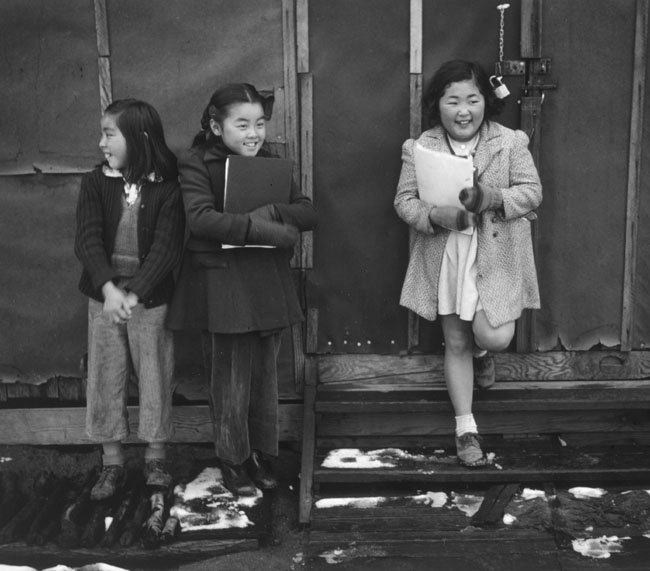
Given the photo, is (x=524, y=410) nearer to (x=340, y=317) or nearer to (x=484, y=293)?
(x=484, y=293)

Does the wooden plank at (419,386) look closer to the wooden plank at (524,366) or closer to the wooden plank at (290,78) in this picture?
the wooden plank at (524,366)

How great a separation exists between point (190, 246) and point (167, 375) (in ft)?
2.23

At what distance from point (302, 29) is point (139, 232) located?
54.0 inches

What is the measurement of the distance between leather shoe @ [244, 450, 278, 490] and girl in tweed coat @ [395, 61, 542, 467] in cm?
96

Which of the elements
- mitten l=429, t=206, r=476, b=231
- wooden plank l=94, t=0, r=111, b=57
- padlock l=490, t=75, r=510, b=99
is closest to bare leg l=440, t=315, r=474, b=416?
mitten l=429, t=206, r=476, b=231

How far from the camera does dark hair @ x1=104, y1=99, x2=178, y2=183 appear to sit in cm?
398

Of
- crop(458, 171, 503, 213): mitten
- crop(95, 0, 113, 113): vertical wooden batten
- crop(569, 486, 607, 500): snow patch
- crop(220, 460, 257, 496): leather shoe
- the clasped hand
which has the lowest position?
crop(569, 486, 607, 500): snow patch

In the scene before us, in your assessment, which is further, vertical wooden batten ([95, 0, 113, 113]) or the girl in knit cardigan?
vertical wooden batten ([95, 0, 113, 113])

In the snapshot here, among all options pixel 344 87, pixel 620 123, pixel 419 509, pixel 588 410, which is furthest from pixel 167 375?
pixel 620 123

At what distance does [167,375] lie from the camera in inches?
167

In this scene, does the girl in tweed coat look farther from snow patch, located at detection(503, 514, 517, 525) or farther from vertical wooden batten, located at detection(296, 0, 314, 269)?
vertical wooden batten, located at detection(296, 0, 314, 269)

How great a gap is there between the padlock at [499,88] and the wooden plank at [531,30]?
0.32 meters

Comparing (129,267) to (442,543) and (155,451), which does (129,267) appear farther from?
(442,543)

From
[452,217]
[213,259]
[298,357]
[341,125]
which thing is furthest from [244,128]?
[298,357]
